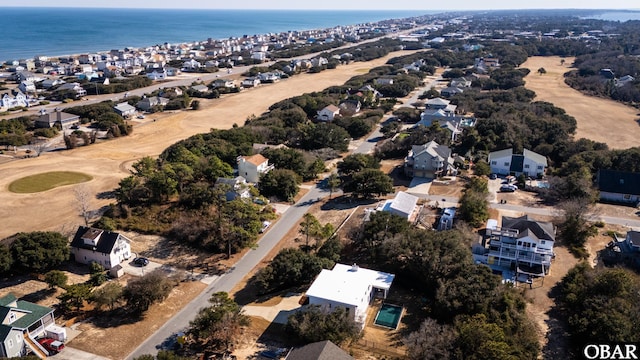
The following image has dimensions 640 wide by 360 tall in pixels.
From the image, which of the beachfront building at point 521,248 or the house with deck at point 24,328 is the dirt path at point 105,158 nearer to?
the house with deck at point 24,328

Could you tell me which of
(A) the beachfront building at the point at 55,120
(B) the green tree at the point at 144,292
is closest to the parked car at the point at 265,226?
(B) the green tree at the point at 144,292

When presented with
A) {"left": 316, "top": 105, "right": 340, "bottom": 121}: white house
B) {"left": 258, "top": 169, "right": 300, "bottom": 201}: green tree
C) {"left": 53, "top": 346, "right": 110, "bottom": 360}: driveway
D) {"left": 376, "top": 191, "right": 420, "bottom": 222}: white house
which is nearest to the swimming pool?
{"left": 376, "top": 191, "right": 420, "bottom": 222}: white house

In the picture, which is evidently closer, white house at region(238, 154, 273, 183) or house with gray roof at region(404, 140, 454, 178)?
white house at region(238, 154, 273, 183)

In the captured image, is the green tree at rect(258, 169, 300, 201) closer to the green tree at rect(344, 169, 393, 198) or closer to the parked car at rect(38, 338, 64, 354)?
the green tree at rect(344, 169, 393, 198)

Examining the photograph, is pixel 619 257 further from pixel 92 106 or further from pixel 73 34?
pixel 73 34

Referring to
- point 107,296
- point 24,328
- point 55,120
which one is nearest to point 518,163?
point 107,296

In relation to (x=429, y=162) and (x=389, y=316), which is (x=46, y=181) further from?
(x=429, y=162)
